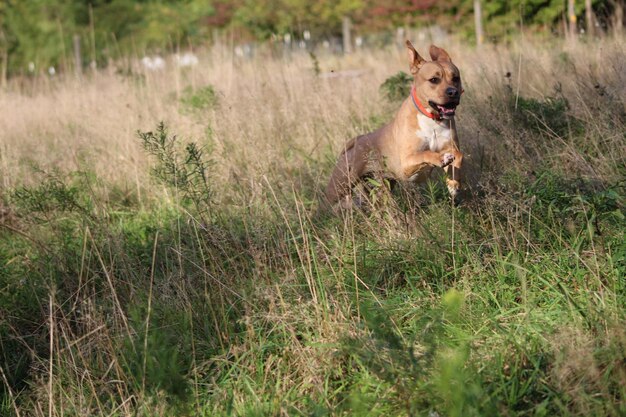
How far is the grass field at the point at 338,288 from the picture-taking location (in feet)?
8.48

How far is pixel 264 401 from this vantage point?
2814mm

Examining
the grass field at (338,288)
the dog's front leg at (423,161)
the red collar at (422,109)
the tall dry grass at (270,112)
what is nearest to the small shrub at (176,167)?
the grass field at (338,288)

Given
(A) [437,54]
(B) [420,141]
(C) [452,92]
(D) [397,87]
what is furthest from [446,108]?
(D) [397,87]

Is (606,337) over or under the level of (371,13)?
under

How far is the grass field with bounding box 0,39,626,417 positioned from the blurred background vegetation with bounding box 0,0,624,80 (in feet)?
37.2

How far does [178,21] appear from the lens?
20.2 m

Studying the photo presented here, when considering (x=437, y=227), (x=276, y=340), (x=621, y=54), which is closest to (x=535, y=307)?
(x=437, y=227)

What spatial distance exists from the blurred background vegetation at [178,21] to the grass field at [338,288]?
1133 cm

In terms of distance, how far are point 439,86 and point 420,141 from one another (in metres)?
0.34

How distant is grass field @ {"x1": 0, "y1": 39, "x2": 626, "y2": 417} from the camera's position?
8.48ft

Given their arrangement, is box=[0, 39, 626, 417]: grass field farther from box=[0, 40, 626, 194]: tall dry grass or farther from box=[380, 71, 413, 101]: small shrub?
box=[380, 71, 413, 101]: small shrub

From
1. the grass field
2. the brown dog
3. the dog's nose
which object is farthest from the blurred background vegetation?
the dog's nose

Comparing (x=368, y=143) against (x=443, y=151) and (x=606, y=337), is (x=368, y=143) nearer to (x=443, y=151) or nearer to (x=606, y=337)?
(x=443, y=151)

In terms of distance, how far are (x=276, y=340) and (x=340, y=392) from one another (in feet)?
1.57
